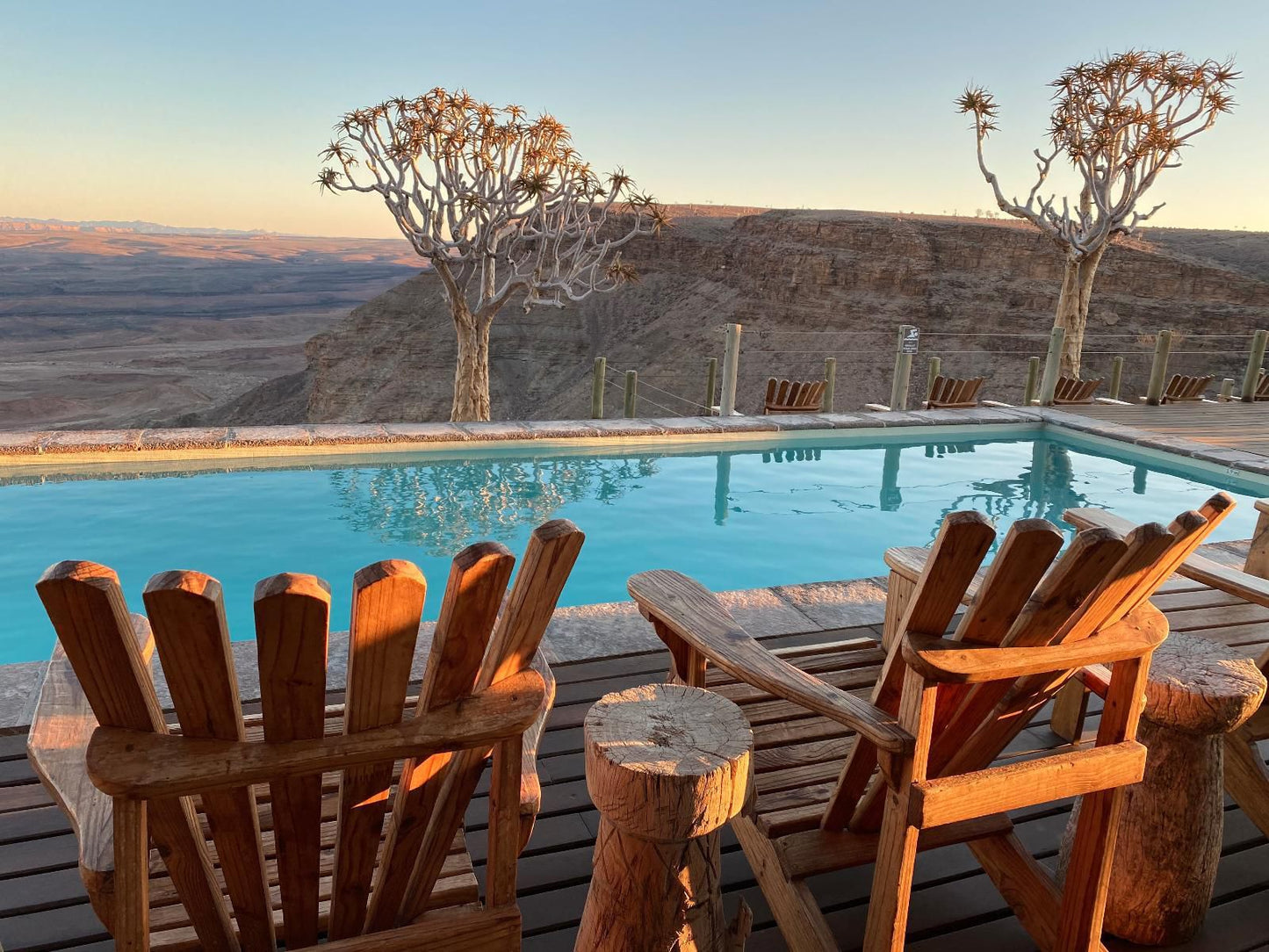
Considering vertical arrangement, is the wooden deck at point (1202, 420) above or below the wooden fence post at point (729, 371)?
below

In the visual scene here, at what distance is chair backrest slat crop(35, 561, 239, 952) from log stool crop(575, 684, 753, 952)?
485mm

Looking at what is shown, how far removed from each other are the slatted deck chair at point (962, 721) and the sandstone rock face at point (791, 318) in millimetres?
31544

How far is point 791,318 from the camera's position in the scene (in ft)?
132

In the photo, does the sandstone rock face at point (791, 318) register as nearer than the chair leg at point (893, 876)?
No

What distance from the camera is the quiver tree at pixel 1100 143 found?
14984mm

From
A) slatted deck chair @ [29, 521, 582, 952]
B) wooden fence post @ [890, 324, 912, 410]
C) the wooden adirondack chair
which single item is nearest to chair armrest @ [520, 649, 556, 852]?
slatted deck chair @ [29, 521, 582, 952]

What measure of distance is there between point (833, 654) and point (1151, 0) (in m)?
23.4

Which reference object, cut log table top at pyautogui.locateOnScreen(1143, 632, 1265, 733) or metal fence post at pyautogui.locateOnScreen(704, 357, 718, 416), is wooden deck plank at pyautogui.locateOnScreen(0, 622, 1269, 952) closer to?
cut log table top at pyautogui.locateOnScreen(1143, 632, 1265, 733)

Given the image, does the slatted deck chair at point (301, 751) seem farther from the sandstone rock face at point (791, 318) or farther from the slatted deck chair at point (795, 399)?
the sandstone rock face at point (791, 318)

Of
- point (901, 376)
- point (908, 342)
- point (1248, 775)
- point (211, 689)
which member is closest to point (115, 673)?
point (211, 689)

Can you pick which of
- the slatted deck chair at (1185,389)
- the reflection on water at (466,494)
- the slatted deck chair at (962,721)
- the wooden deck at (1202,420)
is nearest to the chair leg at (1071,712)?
the slatted deck chair at (962,721)

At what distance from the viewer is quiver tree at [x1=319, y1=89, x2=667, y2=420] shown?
13188mm

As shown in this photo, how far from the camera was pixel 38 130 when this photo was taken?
118 feet

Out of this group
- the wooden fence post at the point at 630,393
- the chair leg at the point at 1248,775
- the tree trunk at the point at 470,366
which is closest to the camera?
the chair leg at the point at 1248,775
